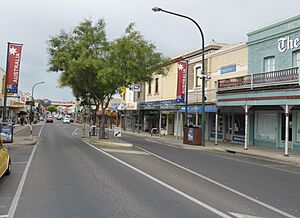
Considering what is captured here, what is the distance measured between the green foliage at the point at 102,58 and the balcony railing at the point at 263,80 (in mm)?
4729

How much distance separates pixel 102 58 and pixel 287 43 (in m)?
11.7

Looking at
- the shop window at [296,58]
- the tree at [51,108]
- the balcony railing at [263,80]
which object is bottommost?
the balcony railing at [263,80]

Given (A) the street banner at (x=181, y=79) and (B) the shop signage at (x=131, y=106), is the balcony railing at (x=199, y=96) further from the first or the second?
(B) the shop signage at (x=131, y=106)

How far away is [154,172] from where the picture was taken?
1159 cm

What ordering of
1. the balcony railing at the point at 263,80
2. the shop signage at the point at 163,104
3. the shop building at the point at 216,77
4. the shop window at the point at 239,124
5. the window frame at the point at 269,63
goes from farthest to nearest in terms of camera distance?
the shop signage at the point at 163,104 < the shop window at the point at 239,124 < the shop building at the point at 216,77 < the window frame at the point at 269,63 < the balcony railing at the point at 263,80

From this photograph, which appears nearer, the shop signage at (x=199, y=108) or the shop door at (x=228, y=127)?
the shop signage at (x=199, y=108)

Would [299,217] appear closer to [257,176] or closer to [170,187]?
[170,187]

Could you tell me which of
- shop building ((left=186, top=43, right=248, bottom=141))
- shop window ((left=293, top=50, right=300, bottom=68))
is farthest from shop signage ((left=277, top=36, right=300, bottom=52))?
shop building ((left=186, top=43, right=248, bottom=141))

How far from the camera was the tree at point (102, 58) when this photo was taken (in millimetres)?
23062

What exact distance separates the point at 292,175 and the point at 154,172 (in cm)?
483

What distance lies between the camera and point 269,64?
2333 cm

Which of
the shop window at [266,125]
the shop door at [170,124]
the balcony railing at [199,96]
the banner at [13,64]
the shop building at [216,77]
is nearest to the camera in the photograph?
the banner at [13,64]

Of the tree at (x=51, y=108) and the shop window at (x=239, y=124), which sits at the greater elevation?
the tree at (x=51, y=108)

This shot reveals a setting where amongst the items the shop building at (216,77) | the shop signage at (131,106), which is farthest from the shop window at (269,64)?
the shop signage at (131,106)
